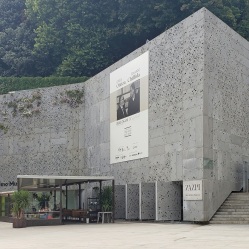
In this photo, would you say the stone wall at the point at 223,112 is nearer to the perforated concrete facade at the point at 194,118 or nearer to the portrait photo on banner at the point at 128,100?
the perforated concrete facade at the point at 194,118

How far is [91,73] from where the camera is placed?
4625cm

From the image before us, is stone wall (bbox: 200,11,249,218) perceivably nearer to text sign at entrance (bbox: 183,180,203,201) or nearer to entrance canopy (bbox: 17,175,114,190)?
text sign at entrance (bbox: 183,180,203,201)

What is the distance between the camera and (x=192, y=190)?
2497 cm

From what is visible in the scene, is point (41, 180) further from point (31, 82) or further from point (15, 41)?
point (15, 41)

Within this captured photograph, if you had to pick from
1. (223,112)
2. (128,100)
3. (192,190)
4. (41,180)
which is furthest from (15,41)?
(192,190)

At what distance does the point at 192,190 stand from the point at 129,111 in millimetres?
7069

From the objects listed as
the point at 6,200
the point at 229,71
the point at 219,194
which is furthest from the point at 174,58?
the point at 6,200

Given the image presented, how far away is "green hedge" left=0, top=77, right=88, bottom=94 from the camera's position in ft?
134

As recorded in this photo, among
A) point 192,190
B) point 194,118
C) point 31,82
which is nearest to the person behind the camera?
point 192,190

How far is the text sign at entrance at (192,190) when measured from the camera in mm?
24531

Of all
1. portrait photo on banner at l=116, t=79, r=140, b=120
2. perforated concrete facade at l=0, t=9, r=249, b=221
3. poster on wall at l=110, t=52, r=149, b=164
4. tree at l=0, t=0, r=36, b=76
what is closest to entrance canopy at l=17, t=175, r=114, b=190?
perforated concrete facade at l=0, t=9, r=249, b=221

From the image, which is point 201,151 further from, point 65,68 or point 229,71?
point 65,68

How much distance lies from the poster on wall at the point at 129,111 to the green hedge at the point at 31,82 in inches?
347

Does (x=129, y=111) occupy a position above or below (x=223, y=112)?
above
